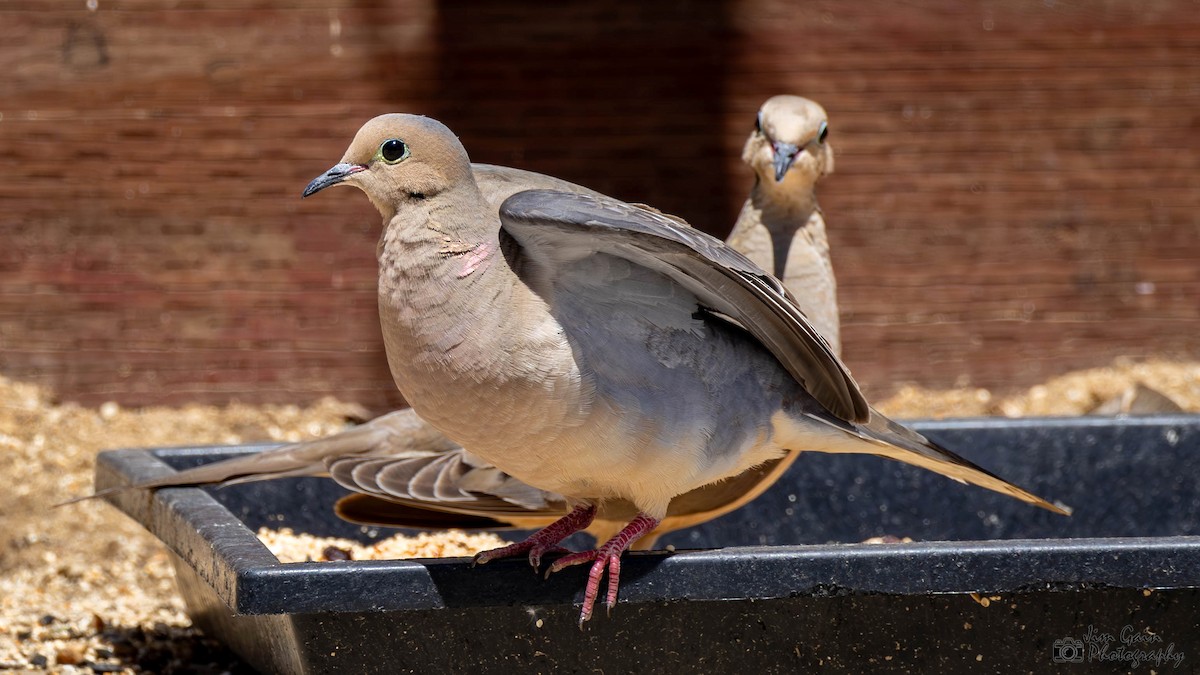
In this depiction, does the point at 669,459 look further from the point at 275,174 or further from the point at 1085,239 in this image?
the point at 1085,239

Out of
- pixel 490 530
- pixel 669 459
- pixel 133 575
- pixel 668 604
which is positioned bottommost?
pixel 133 575

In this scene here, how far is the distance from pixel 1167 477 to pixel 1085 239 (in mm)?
1765

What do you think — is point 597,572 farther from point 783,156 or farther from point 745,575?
point 783,156

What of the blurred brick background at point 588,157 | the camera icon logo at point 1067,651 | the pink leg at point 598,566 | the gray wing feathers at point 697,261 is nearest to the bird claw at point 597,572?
the pink leg at point 598,566

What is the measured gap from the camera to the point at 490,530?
11.0 ft

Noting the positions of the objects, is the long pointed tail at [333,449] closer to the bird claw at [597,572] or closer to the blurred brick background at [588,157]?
the bird claw at [597,572]

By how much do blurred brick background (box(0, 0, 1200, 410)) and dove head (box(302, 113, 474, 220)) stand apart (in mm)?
2515

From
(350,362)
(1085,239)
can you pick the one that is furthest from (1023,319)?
(350,362)

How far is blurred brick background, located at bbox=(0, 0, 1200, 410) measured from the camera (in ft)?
15.6

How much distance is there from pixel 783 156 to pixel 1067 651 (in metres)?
1.31

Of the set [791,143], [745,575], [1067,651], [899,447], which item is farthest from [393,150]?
[1067,651]

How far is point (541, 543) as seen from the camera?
7.88ft

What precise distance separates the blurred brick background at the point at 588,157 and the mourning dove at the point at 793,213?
5.19 ft

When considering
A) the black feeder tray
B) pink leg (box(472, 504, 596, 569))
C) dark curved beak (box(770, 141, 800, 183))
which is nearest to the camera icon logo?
the black feeder tray
